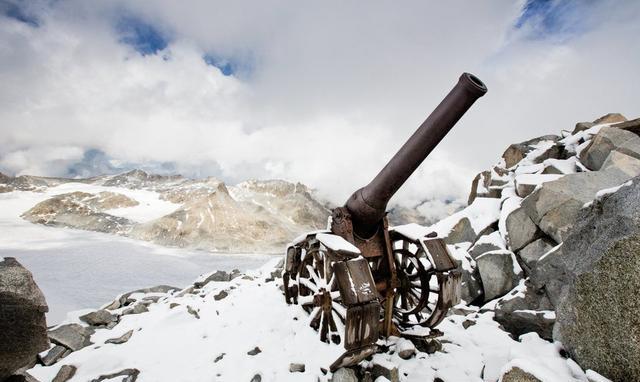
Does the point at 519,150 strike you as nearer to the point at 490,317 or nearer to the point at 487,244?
the point at 487,244

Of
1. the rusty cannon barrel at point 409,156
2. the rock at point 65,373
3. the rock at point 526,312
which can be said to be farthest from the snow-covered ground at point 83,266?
the rock at point 526,312

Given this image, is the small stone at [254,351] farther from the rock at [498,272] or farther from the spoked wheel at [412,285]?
the rock at [498,272]

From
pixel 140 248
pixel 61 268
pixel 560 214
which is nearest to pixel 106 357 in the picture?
pixel 560 214

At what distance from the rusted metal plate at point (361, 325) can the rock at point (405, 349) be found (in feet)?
3.70

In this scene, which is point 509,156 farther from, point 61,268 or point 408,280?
point 61,268

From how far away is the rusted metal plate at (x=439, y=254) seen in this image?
15.8 ft

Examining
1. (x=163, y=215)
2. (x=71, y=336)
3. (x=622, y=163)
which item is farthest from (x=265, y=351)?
(x=163, y=215)

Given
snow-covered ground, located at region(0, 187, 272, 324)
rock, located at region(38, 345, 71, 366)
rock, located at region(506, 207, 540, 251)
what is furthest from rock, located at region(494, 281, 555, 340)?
snow-covered ground, located at region(0, 187, 272, 324)

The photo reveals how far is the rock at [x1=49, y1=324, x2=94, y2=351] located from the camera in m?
5.88

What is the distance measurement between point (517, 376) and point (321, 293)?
2.77 m

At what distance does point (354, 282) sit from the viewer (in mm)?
3945

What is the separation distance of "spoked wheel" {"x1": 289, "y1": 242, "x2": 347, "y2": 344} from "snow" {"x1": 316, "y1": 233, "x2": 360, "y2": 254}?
0.17 meters

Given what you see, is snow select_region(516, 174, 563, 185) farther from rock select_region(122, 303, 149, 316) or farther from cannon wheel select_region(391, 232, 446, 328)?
rock select_region(122, 303, 149, 316)

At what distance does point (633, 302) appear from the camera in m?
2.66
